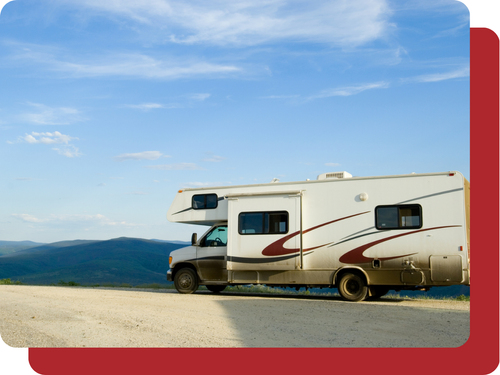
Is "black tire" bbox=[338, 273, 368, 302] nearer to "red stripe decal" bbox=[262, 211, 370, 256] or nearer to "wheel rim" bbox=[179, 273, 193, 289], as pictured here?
"red stripe decal" bbox=[262, 211, 370, 256]

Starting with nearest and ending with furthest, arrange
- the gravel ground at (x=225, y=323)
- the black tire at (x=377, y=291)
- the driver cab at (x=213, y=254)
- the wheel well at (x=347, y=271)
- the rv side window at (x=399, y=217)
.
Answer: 1. the gravel ground at (x=225, y=323)
2. the rv side window at (x=399, y=217)
3. the wheel well at (x=347, y=271)
4. the black tire at (x=377, y=291)
5. the driver cab at (x=213, y=254)

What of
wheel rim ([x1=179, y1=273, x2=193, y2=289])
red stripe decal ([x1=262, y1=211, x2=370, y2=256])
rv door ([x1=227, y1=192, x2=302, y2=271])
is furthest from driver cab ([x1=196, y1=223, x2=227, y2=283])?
red stripe decal ([x1=262, y1=211, x2=370, y2=256])

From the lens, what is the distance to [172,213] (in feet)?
48.2

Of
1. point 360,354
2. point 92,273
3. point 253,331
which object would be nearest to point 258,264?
point 253,331

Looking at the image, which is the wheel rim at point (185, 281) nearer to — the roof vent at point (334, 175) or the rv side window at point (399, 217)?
the roof vent at point (334, 175)

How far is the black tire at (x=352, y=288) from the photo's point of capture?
12500 mm

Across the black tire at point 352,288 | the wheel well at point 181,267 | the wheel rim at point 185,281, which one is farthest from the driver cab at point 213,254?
the black tire at point 352,288

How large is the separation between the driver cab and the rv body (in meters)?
0.03

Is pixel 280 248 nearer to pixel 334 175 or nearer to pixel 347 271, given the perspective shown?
pixel 347 271

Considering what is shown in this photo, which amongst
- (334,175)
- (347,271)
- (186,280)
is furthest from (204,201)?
(347,271)

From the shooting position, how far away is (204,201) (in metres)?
14.4

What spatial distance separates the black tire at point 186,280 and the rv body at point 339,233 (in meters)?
0.17

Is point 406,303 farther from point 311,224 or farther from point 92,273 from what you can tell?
point 92,273

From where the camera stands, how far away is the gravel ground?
771cm
